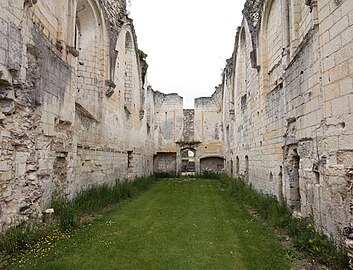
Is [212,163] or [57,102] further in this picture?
[212,163]

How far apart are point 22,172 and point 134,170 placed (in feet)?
32.0

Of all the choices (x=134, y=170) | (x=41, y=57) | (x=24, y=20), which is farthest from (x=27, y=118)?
(x=134, y=170)

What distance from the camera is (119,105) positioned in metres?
12.1

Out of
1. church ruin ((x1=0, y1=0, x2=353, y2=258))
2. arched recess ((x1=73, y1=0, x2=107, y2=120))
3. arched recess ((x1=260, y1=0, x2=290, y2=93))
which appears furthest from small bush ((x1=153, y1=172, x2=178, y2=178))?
arched recess ((x1=260, y1=0, x2=290, y2=93))

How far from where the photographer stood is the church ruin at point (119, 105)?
3988 millimetres

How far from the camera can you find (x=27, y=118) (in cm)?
493

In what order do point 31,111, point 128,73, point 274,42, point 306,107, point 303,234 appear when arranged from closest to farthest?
point 303,234
point 31,111
point 306,107
point 274,42
point 128,73

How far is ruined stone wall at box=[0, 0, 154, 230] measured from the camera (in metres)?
4.39

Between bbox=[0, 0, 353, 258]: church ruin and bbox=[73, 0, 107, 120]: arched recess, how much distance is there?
1.4 inches

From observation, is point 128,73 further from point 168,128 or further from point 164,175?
point 168,128

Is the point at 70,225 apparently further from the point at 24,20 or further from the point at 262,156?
the point at 262,156

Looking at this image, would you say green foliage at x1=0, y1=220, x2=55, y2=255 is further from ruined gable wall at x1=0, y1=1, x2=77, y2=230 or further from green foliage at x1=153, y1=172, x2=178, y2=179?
green foliage at x1=153, y1=172, x2=178, y2=179

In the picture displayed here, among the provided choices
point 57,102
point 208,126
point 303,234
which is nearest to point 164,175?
point 208,126

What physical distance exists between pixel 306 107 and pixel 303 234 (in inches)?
90.3
